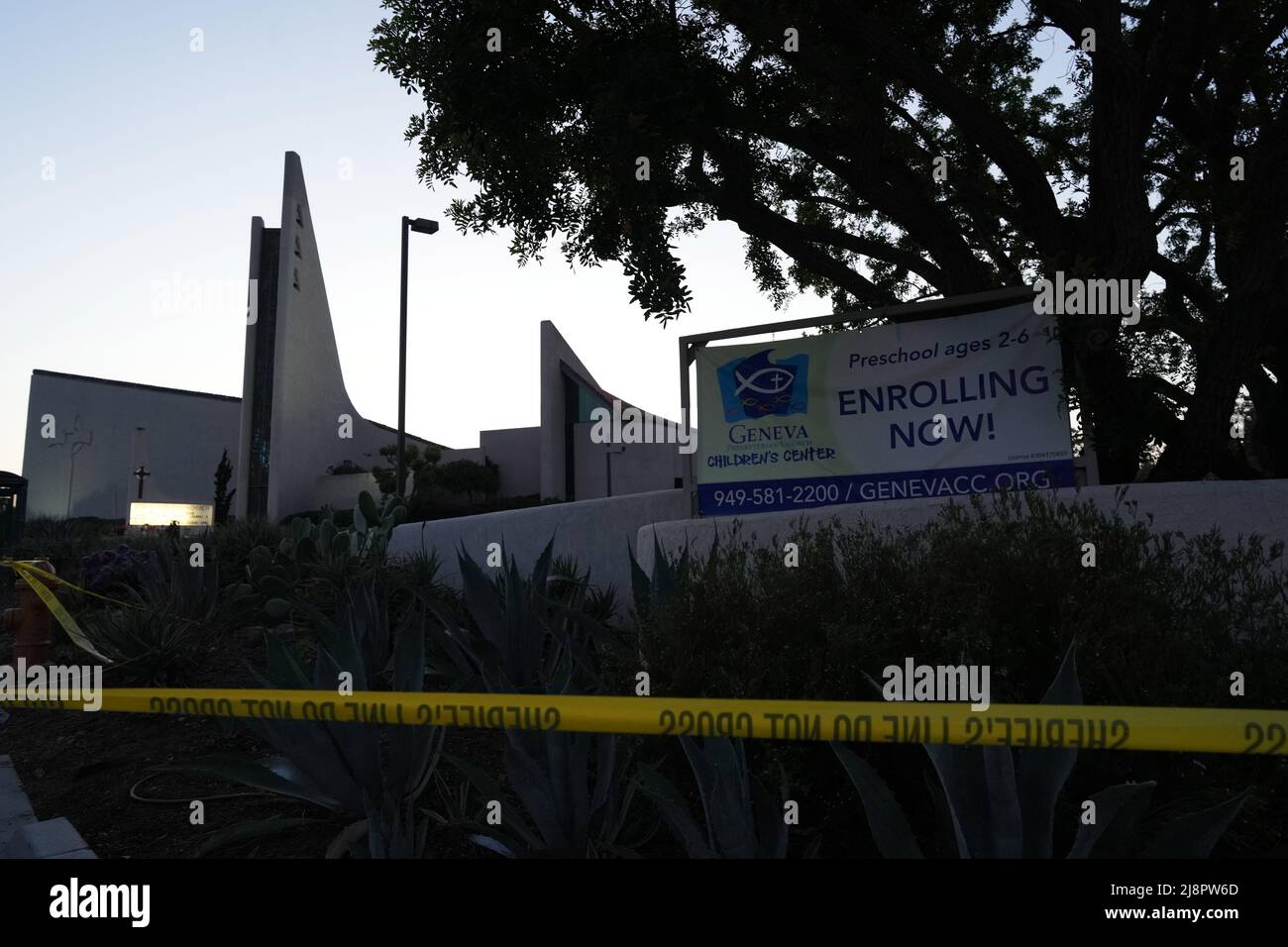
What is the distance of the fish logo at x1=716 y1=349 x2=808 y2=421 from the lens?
708 cm

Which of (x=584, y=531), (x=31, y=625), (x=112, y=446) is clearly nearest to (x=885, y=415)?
(x=584, y=531)

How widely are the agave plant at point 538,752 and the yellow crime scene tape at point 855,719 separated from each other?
327 millimetres

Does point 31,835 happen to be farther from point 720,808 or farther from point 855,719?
point 855,719

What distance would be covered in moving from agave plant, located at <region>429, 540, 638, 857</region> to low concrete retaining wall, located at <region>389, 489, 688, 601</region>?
9.04 feet

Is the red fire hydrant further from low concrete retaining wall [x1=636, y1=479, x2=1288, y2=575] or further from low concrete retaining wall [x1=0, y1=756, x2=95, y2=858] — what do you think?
low concrete retaining wall [x1=636, y1=479, x2=1288, y2=575]

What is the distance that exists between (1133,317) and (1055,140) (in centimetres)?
774

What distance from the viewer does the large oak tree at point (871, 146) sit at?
644cm

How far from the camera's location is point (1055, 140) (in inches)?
499

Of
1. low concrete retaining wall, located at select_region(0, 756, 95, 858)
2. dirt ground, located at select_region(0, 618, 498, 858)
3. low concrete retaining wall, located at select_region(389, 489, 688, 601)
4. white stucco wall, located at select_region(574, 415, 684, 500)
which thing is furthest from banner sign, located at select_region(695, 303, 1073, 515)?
white stucco wall, located at select_region(574, 415, 684, 500)

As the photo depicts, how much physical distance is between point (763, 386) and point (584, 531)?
289cm

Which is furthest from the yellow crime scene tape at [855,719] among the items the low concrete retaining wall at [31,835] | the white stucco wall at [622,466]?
the white stucco wall at [622,466]

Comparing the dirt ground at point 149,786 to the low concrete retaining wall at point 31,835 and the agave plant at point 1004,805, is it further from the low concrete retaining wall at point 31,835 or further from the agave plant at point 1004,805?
the agave plant at point 1004,805
